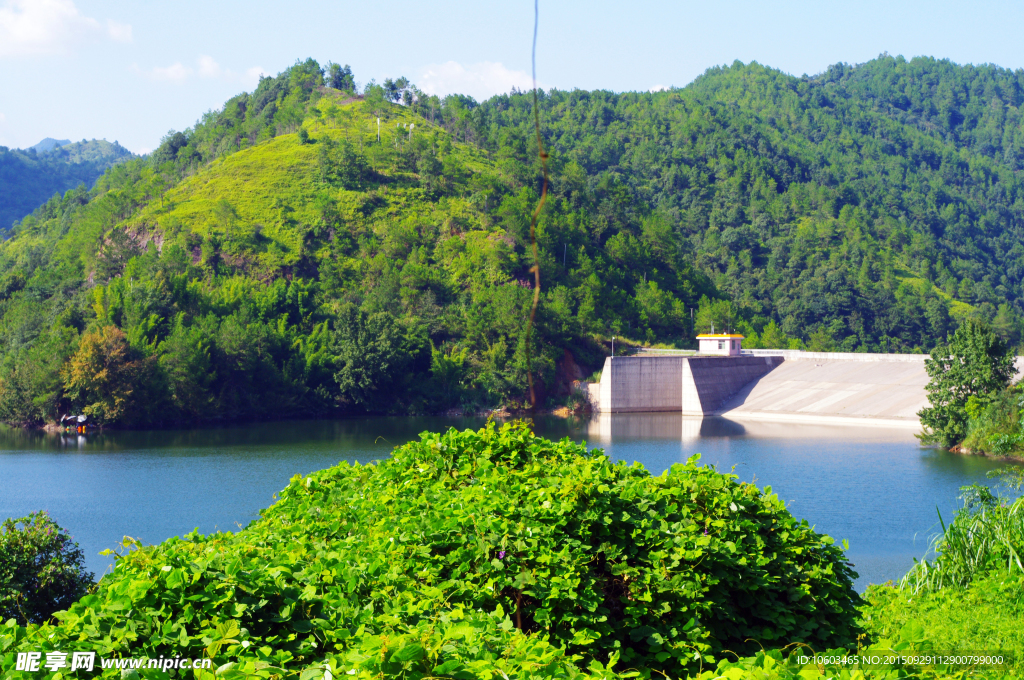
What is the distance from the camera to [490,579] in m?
4.97

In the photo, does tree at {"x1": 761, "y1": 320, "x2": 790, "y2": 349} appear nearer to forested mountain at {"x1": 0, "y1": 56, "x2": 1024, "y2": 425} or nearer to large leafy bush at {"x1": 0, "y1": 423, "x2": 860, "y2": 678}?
forested mountain at {"x1": 0, "y1": 56, "x2": 1024, "y2": 425}

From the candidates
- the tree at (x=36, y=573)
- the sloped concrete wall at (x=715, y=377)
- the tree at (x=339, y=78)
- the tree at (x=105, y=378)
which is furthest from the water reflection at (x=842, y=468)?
the tree at (x=339, y=78)

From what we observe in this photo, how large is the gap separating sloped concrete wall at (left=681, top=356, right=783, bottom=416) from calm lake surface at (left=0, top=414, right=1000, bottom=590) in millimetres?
2999

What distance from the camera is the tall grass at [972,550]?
10.4 metres

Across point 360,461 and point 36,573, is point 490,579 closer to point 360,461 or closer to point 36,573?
point 36,573

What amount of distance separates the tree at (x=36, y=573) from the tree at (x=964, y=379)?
35047mm

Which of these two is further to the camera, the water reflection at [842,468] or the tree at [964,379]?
the tree at [964,379]

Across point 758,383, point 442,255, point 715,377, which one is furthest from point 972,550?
point 442,255

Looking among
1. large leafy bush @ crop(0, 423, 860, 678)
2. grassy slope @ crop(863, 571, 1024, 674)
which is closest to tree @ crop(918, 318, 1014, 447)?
grassy slope @ crop(863, 571, 1024, 674)

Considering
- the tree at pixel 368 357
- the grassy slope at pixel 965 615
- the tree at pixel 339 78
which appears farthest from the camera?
the tree at pixel 339 78

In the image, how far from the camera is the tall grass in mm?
10391

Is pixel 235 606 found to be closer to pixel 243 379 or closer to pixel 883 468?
pixel 883 468

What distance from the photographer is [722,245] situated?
99750mm

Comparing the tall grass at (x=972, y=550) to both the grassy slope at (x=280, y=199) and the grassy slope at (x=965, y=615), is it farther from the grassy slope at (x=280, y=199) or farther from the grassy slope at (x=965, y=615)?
the grassy slope at (x=280, y=199)
